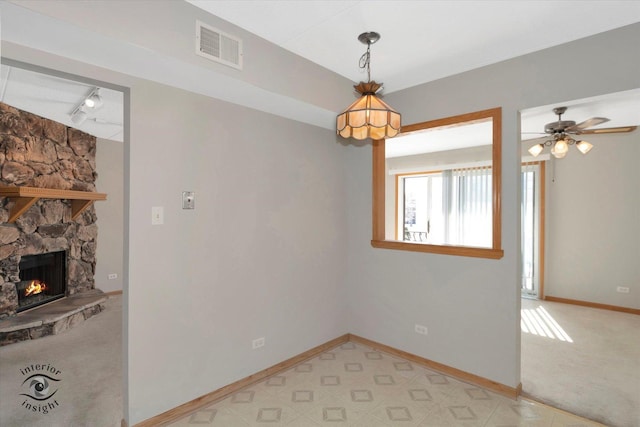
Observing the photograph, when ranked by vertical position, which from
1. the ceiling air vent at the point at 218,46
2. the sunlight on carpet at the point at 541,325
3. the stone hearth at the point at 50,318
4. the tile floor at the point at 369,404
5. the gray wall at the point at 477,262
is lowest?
the tile floor at the point at 369,404

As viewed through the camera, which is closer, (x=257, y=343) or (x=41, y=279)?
(x=257, y=343)

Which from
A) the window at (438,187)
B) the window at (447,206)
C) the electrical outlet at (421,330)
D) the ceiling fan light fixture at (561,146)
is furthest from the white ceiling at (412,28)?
the window at (447,206)

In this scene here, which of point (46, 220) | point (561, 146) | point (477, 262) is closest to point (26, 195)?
point (46, 220)

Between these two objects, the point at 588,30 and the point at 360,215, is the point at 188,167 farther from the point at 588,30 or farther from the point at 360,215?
the point at 588,30

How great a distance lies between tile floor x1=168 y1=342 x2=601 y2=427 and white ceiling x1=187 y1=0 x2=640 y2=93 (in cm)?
263

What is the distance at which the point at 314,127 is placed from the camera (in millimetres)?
3305

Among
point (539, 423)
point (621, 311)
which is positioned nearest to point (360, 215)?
A: point (539, 423)

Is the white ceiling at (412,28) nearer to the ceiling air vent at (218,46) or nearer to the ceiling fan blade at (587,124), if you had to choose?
the ceiling air vent at (218,46)

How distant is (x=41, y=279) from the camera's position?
450cm

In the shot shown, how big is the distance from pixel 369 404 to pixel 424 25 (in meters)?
2.69

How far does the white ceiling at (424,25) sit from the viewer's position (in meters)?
1.95

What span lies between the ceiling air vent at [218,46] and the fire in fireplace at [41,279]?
406cm

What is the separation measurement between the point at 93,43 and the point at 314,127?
194 centimetres

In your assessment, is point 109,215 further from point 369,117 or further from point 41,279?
point 369,117
